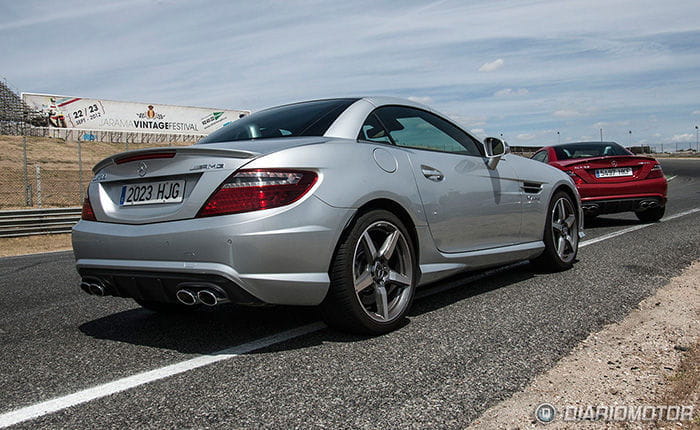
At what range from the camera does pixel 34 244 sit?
527 inches

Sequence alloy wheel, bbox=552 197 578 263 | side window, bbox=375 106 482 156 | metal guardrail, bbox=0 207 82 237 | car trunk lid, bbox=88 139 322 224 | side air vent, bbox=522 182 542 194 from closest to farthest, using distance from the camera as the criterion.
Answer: car trunk lid, bbox=88 139 322 224
side window, bbox=375 106 482 156
side air vent, bbox=522 182 542 194
alloy wheel, bbox=552 197 578 263
metal guardrail, bbox=0 207 82 237

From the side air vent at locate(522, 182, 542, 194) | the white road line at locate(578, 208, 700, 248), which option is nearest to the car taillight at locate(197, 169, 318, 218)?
the side air vent at locate(522, 182, 542, 194)

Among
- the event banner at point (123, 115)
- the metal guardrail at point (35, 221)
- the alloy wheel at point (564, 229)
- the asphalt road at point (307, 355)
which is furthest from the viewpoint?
the event banner at point (123, 115)

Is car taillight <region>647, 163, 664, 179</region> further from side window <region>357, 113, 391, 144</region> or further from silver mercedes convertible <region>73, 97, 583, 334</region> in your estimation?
side window <region>357, 113, 391, 144</region>

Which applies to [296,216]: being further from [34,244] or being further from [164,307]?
[34,244]

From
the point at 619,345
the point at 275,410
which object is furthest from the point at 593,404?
the point at 275,410

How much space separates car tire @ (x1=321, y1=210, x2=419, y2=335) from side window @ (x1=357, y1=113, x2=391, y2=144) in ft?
1.78

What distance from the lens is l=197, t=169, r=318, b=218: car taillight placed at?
118 inches

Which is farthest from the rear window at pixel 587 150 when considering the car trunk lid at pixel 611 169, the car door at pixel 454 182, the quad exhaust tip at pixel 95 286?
the quad exhaust tip at pixel 95 286

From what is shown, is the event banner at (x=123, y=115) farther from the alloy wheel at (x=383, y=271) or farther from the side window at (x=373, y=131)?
the alloy wheel at (x=383, y=271)

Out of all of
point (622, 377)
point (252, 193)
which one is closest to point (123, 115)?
point (252, 193)

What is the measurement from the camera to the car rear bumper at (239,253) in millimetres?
2961

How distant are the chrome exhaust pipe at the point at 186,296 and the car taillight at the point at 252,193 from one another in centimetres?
38

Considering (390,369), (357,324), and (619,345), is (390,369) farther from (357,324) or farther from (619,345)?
(619,345)
